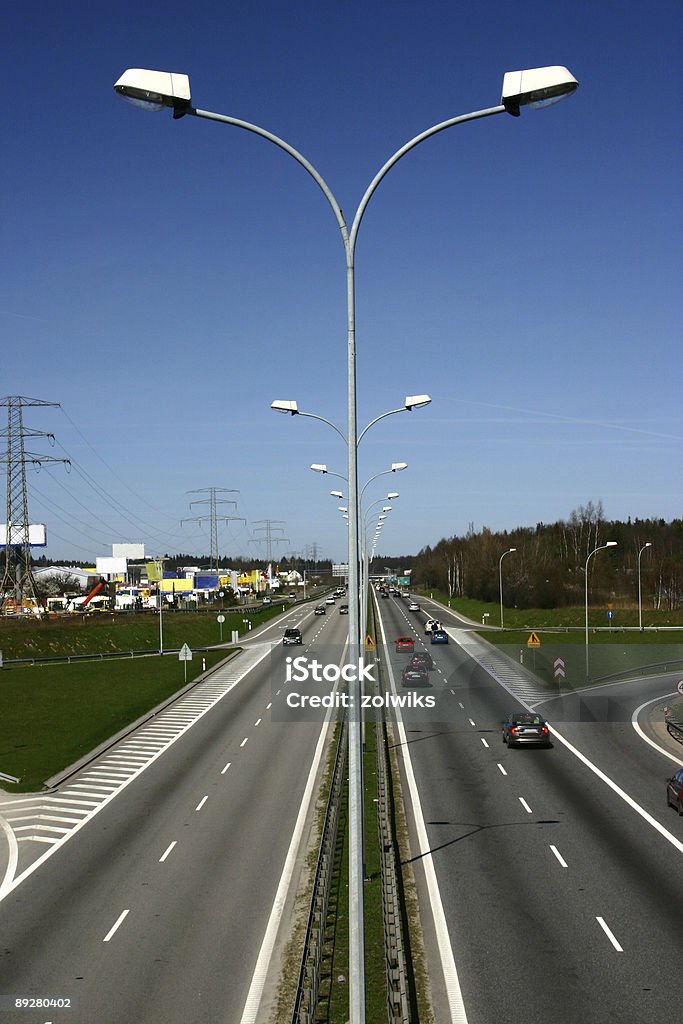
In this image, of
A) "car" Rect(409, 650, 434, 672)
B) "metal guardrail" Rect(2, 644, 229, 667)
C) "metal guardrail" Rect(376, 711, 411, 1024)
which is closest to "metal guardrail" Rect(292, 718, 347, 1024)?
"metal guardrail" Rect(376, 711, 411, 1024)

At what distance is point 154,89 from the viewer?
10.3m

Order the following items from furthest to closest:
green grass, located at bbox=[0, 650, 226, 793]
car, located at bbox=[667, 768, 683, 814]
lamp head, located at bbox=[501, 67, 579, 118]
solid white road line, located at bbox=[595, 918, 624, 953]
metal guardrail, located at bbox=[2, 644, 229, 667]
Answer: metal guardrail, located at bbox=[2, 644, 229, 667] < green grass, located at bbox=[0, 650, 226, 793] < car, located at bbox=[667, 768, 683, 814] < solid white road line, located at bbox=[595, 918, 624, 953] < lamp head, located at bbox=[501, 67, 579, 118]

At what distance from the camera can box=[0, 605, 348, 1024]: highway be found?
50.7ft

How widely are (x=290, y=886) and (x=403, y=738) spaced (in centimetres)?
1943

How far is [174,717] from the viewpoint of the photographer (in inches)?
1804

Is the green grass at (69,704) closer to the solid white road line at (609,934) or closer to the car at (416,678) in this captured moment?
the car at (416,678)

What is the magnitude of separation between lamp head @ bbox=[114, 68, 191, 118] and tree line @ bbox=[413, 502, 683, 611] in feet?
306

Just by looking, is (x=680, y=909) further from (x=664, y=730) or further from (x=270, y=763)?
(x=664, y=730)

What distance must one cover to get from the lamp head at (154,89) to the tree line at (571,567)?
9323 cm

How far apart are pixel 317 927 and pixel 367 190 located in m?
12.6

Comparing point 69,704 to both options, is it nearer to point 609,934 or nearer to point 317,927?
point 317,927

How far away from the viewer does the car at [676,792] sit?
2692 cm

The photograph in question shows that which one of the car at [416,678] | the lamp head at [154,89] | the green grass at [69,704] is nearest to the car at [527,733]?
the car at [416,678]

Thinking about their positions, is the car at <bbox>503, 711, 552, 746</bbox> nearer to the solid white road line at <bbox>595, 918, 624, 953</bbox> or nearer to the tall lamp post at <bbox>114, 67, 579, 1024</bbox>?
the solid white road line at <bbox>595, 918, 624, 953</bbox>
